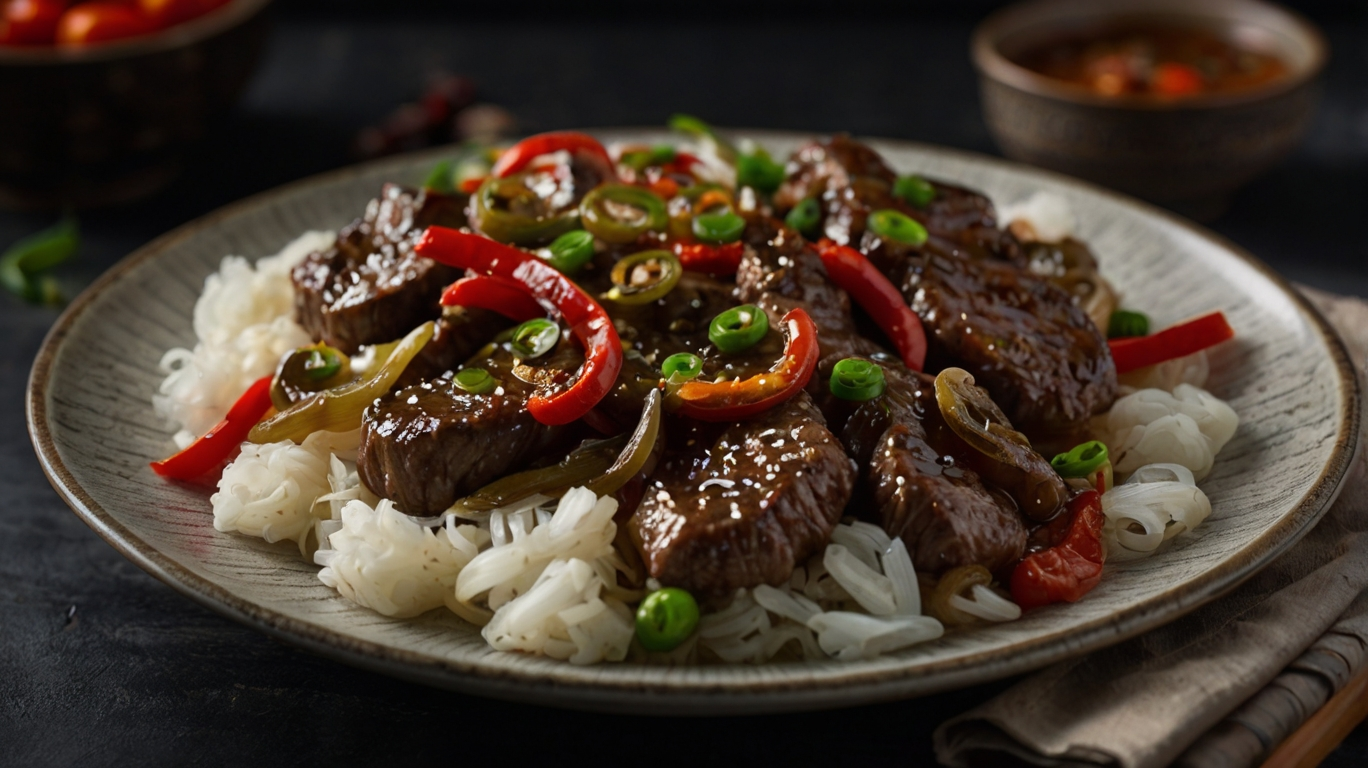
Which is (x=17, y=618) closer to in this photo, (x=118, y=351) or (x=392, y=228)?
(x=118, y=351)

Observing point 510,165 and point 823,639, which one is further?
point 510,165

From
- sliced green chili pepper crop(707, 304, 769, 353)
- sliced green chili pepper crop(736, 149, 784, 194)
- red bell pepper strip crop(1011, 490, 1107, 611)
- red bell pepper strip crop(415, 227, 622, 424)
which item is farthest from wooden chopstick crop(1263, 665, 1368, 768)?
sliced green chili pepper crop(736, 149, 784, 194)

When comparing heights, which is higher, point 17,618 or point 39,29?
point 39,29

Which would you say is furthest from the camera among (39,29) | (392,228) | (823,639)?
(39,29)

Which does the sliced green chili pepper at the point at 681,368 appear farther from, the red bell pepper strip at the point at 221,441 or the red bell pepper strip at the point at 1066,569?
the red bell pepper strip at the point at 221,441

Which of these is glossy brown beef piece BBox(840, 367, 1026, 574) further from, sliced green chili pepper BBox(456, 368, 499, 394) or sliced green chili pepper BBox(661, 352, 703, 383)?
sliced green chili pepper BBox(456, 368, 499, 394)

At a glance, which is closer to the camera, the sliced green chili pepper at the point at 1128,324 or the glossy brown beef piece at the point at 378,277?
the glossy brown beef piece at the point at 378,277

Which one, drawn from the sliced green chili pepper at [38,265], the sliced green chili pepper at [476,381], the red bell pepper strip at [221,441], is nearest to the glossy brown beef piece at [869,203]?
the sliced green chili pepper at [476,381]

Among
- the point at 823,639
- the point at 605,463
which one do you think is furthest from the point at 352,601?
the point at 823,639
